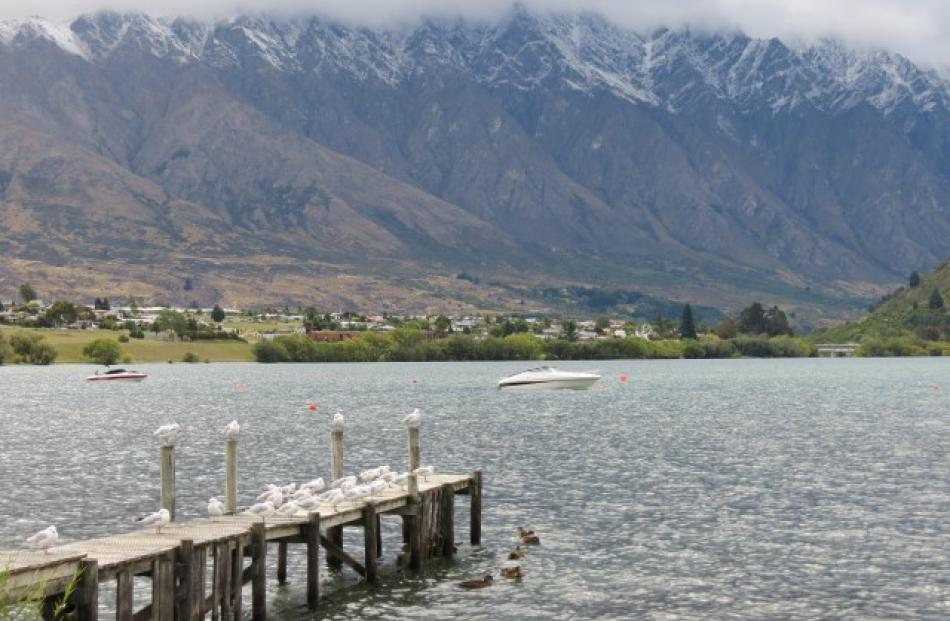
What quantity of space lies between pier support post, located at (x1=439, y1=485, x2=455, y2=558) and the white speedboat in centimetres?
13298

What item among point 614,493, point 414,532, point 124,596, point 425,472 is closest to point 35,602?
point 124,596

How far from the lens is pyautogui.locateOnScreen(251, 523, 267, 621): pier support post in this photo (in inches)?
1767

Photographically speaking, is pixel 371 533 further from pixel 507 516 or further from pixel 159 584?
pixel 507 516

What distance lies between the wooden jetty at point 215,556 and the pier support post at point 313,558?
1.3 inches

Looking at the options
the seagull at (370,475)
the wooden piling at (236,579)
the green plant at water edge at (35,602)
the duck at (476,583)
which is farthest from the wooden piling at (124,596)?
the seagull at (370,475)

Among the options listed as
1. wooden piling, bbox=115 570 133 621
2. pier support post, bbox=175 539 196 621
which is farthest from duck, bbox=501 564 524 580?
wooden piling, bbox=115 570 133 621

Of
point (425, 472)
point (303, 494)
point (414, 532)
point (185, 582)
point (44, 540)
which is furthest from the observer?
point (425, 472)

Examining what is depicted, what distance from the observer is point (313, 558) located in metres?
48.2

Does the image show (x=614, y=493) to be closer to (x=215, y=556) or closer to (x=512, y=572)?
(x=512, y=572)

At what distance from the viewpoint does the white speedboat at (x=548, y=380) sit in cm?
19050

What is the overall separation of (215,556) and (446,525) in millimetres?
15135

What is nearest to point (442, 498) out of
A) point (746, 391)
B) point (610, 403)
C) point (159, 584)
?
point (159, 584)

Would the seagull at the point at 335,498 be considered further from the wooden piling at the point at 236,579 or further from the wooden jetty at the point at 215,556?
the wooden piling at the point at 236,579

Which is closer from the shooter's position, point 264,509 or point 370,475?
point 264,509
